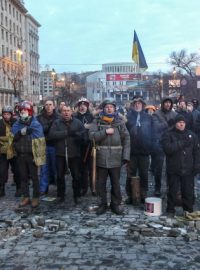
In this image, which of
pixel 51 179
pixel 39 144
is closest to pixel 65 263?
pixel 39 144

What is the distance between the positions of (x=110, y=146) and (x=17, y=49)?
75308 millimetres

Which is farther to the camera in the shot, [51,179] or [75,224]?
[51,179]

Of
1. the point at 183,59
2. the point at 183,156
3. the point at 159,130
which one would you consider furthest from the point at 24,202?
the point at 183,59

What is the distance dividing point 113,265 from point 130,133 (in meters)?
3.12

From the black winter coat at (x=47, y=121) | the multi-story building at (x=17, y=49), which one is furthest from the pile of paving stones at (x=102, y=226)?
the multi-story building at (x=17, y=49)

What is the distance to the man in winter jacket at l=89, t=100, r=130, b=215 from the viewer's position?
707 cm

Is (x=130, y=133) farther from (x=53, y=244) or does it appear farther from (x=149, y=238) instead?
(x=53, y=244)

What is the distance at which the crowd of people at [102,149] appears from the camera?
7082 mm

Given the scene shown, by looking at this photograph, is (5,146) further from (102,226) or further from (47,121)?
(102,226)

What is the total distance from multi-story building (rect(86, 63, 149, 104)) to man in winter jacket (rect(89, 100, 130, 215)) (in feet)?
43.9

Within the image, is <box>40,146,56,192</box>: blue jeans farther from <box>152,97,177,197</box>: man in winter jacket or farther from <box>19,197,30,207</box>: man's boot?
<box>152,97,177,197</box>: man in winter jacket

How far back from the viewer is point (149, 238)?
20.1ft

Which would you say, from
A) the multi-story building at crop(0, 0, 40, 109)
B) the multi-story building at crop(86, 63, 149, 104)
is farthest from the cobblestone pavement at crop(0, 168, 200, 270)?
the multi-story building at crop(0, 0, 40, 109)

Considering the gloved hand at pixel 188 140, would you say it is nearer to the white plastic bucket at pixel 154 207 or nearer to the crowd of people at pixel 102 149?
the crowd of people at pixel 102 149
